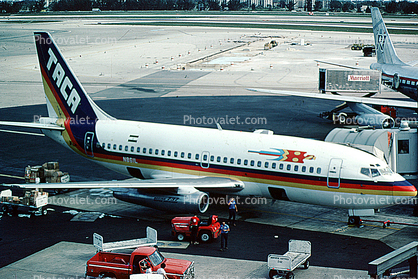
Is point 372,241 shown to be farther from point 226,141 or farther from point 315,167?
point 226,141

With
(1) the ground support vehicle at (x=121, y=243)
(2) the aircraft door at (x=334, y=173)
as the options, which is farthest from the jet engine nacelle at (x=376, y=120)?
(1) the ground support vehicle at (x=121, y=243)

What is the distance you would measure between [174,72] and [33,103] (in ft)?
93.0

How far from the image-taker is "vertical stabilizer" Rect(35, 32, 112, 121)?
107ft

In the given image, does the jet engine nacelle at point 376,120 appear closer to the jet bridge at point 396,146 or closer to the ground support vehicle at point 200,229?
the jet bridge at point 396,146

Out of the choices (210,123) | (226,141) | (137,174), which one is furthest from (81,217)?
(210,123)

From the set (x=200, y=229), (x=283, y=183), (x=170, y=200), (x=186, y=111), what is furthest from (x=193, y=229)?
(x=186, y=111)

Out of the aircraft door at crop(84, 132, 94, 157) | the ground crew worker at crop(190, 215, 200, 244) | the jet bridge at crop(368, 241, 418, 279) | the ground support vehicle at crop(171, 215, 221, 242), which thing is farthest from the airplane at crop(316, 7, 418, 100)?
the jet bridge at crop(368, 241, 418, 279)

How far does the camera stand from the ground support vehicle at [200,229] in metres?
24.7

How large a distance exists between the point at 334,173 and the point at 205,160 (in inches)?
283

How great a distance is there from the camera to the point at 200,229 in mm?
24797

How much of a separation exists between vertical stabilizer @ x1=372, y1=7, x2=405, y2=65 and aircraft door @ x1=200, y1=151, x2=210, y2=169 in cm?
3807

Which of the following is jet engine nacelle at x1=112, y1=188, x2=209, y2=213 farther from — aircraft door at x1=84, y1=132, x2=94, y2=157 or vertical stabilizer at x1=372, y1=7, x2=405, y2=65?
vertical stabilizer at x1=372, y1=7, x2=405, y2=65

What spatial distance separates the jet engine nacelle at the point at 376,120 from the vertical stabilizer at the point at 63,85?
2683 centimetres

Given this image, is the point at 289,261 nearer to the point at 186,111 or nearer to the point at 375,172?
the point at 375,172
